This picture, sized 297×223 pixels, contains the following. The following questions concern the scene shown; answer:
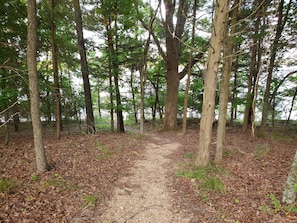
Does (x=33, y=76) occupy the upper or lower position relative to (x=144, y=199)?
upper

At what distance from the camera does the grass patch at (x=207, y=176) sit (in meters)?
4.14

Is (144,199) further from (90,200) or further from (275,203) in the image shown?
(275,203)

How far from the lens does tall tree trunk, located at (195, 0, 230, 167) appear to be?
4484 millimetres

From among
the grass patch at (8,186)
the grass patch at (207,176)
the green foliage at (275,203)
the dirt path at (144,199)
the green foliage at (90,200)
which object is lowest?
the dirt path at (144,199)

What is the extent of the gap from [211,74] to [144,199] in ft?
12.7

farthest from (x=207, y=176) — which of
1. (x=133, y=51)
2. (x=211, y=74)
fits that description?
(x=133, y=51)

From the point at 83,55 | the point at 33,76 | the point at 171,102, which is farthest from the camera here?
the point at 171,102

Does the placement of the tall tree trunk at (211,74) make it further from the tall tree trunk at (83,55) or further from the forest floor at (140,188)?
the tall tree trunk at (83,55)

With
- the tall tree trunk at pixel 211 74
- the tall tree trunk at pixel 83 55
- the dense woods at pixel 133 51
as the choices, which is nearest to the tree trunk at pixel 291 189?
the dense woods at pixel 133 51

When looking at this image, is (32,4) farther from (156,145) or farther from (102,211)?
(156,145)

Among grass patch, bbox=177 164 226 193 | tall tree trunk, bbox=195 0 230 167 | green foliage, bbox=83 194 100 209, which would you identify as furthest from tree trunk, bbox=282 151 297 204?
green foliage, bbox=83 194 100 209

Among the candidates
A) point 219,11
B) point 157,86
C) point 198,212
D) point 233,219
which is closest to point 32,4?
point 219,11

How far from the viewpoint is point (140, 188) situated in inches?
176

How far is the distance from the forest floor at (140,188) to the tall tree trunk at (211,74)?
0.58m
